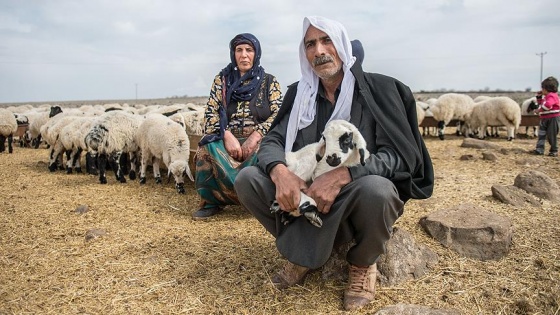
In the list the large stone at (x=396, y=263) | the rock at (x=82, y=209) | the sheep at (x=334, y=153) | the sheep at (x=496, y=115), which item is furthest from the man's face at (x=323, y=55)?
the sheep at (x=496, y=115)

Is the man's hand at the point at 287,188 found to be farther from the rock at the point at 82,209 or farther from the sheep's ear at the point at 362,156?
the rock at the point at 82,209

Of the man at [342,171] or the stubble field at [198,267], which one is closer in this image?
the man at [342,171]

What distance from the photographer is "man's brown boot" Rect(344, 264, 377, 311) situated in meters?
2.75

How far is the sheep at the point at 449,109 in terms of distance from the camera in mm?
15000

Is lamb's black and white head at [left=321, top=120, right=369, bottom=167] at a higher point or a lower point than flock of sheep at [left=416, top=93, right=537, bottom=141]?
lower

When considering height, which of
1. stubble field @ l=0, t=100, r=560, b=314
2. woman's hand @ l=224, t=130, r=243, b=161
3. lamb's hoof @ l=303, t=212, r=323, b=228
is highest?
woman's hand @ l=224, t=130, r=243, b=161

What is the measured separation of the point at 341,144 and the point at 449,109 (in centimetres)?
1379

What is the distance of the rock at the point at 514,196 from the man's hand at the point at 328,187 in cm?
309

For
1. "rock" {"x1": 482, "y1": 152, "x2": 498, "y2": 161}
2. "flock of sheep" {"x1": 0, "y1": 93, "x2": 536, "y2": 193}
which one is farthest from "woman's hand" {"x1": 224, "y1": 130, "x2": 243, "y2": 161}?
"rock" {"x1": 482, "y1": 152, "x2": 498, "y2": 161}

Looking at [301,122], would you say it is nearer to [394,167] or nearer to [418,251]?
[394,167]

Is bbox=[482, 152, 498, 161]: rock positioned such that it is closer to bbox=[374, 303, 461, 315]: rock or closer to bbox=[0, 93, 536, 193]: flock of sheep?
bbox=[0, 93, 536, 193]: flock of sheep

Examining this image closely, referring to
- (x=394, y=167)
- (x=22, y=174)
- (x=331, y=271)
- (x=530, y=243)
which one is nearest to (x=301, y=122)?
(x=394, y=167)

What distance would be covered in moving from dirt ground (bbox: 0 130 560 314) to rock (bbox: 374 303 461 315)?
142 mm

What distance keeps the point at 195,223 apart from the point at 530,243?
350 centimetres
